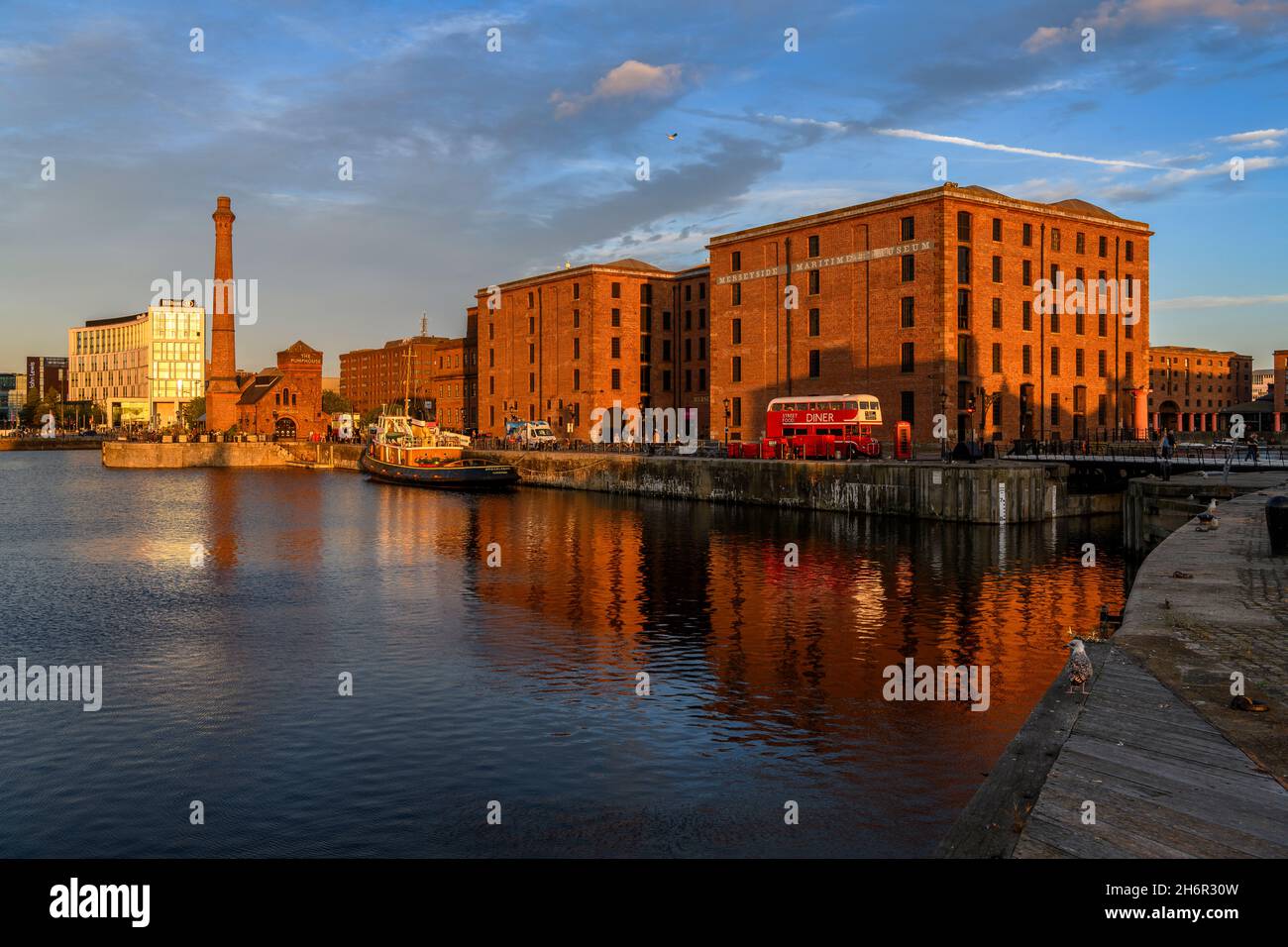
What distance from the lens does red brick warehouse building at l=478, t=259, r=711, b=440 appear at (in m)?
100

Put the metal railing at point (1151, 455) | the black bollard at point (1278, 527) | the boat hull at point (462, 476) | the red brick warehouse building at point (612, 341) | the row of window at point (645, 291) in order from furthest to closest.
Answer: the row of window at point (645, 291)
the red brick warehouse building at point (612, 341)
the boat hull at point (462, 476)
the metal railing at point (1151, 455)
the black bollard at point (1278, 527)

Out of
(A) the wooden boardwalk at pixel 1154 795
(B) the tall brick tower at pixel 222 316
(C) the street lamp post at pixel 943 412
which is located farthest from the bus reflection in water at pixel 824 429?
(B) the tall brick tower at pixel 222 316

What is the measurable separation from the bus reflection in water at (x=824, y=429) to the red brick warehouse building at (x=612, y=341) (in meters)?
37.3

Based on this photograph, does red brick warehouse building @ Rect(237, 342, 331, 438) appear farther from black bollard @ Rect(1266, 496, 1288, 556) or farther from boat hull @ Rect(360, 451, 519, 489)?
black bollard @ Rect(1266, 496, 1288, 556)

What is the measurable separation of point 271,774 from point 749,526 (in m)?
36.9

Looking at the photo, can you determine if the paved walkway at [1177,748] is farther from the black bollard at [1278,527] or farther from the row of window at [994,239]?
the row of window at [994,239]

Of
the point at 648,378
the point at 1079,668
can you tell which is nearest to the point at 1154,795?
the point at 1079,668

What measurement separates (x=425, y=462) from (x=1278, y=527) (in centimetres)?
7227

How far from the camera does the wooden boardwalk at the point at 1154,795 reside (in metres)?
7.78

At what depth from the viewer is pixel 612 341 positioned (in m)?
101

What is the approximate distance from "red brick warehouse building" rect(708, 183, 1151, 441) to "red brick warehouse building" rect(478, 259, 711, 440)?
1855 centimetres

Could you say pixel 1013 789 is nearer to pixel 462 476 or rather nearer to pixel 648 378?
pixel 462 476
